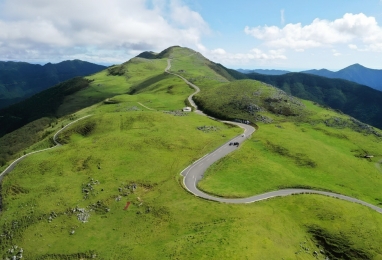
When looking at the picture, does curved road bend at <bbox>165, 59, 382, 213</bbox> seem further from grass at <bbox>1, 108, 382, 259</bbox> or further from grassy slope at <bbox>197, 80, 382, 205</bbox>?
grass at <bbox>1, 108, 382, 259</bbox>

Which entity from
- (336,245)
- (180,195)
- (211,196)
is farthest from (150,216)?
(336,245)

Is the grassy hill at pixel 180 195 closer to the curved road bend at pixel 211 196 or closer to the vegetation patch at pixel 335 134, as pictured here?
the vegetation patch at pixel 335 134

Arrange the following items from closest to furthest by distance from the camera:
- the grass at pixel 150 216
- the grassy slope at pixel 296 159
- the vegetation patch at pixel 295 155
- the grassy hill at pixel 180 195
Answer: the grass at pixel 150 216, the grassy hill at pixel 180 195, the grassy slope at pixel 296 159, the vegetation patch at pixel 295 155

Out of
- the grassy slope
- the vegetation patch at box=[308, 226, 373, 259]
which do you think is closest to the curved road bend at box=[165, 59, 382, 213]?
the grassy slope

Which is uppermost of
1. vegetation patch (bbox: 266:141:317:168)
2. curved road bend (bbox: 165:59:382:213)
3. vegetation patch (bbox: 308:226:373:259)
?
vegetation patch (bbox: 266:141:317:168)

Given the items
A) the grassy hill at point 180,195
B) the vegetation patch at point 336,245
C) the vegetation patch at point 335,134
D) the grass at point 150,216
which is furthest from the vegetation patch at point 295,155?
the vegetation patch at point 335,134

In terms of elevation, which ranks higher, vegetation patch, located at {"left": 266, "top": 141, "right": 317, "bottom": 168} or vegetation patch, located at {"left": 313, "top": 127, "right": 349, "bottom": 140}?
vegetation patch, located at {"left": 313, "top": 127, "right": 349, "bottom": 140}

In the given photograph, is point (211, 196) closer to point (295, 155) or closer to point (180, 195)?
point (180, 195)

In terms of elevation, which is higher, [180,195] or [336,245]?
[180,195]

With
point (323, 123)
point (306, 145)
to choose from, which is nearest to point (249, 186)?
point (306, 145)
